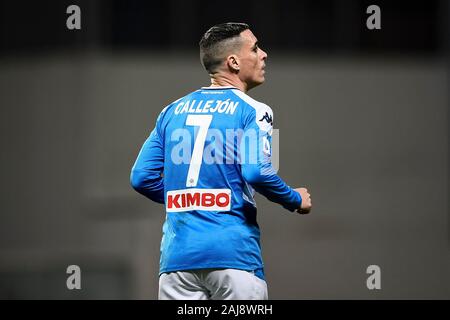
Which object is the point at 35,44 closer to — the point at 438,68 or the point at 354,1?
the point at 354,1

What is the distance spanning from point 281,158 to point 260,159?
9.00 meters

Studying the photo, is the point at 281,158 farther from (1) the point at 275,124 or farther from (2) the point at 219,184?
(2) the point at 219,184

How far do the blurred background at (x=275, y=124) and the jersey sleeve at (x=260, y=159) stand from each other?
28.6 ft

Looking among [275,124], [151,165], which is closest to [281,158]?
[275,124]

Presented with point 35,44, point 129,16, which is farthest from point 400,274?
point 35,44

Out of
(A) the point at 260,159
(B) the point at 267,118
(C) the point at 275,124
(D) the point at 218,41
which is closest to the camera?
(A) the point at 260,159

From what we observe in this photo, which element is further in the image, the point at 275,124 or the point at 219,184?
the point at 275,124

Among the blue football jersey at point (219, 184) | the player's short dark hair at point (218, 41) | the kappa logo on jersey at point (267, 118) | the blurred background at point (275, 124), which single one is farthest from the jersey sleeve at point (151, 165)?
the blurred background at point (275, 124)

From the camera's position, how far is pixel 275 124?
1322 centimetres

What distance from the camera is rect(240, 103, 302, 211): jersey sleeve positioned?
4.35 metres

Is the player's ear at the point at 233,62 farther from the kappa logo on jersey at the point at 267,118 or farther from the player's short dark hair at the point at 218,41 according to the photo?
the kappa logo on jersey at the point at 267,118

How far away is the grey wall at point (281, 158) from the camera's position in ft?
43.7
